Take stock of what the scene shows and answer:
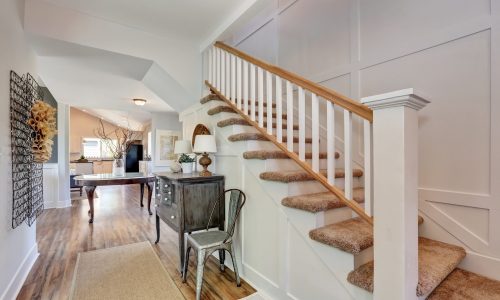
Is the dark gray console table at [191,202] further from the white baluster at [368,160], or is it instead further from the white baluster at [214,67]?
the white baluster at [368,160]

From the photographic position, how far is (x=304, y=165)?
75.5 inches

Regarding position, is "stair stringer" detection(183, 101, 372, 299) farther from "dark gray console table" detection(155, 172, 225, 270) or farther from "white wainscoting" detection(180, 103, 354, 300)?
"dark gray console table" detection(155, 172, 225, 270)

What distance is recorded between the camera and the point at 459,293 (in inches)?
55.1

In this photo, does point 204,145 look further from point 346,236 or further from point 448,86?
point 448,86

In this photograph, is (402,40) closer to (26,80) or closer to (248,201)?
(248,201)

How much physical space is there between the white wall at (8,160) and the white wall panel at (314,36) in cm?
286

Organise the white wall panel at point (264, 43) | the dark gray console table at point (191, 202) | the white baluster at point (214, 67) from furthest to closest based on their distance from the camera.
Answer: the white wall panel at point (264, 43) → the white baluster at point (214, 67) → the dark gray console table at point (191, 202)

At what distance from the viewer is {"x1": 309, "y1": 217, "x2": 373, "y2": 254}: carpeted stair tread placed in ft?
4.70

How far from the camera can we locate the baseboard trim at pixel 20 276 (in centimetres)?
202

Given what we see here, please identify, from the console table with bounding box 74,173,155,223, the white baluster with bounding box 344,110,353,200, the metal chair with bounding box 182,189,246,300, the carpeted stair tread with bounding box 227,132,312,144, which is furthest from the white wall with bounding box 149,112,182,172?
the white baluster with bounding box 344,110,353,200

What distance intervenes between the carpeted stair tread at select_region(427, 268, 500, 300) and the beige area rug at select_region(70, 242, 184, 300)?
191 centimetres

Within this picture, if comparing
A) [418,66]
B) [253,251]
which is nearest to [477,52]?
[418,66]

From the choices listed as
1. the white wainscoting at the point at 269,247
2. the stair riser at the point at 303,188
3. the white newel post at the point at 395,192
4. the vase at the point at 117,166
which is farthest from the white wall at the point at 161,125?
the white newel post at the point at 395,192

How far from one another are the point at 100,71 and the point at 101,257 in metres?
2.77
